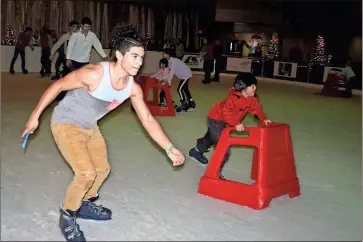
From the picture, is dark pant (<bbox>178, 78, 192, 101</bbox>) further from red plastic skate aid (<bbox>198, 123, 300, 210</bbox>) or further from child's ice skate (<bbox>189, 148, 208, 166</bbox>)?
red plastic skate aid (<bbox>198, 123, 300, 210</bbox>)

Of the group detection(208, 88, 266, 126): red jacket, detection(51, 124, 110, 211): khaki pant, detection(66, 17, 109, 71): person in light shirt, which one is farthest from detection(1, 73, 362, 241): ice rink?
detection(66, 17, 109, 71): person in light shirt

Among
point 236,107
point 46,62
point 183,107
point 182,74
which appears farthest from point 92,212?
point 46,62

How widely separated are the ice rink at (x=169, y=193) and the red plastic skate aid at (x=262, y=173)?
0.26 feet

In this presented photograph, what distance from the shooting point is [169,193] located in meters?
3.78

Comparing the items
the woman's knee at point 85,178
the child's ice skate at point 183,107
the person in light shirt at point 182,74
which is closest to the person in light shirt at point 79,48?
the person in light shirt at point 182,74

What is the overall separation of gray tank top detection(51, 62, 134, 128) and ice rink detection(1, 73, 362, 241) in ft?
2.20

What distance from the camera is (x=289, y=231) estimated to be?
10.2ft

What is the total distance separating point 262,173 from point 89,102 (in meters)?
1.45

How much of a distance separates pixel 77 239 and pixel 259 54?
55.6 feet

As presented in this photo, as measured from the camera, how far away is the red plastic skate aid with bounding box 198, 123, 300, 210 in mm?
3564

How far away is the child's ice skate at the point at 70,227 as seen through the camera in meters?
2.74

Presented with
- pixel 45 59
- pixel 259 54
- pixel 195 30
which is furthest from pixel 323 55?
pixel 45 59

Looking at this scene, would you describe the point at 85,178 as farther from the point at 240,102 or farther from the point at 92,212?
the point at 240,102

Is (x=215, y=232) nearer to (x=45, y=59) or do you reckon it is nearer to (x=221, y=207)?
(x=221, y=207)
